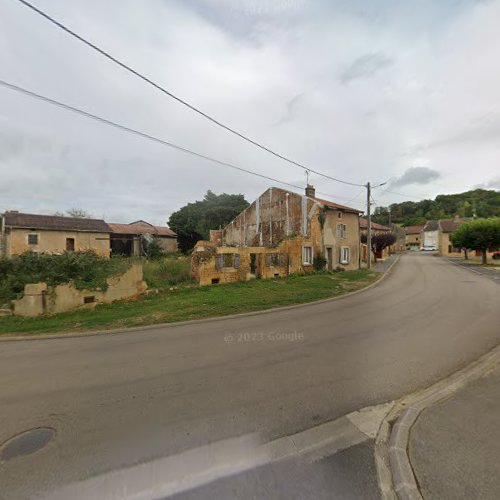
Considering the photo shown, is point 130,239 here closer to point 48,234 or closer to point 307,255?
point 48,234

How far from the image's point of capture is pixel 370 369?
4.70 m

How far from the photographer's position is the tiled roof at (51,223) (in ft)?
83.2

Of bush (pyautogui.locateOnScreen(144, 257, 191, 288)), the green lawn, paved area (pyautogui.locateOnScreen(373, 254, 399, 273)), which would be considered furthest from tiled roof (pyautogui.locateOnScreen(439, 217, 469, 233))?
bush (pyautogui.locateOnScreen(144, 257, 191, 288))

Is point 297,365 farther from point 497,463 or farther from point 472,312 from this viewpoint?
point 472,312

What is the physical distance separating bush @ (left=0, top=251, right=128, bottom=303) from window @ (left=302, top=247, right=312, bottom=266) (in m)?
13.1

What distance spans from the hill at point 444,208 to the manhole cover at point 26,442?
78.7m

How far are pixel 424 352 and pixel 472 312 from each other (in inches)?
193

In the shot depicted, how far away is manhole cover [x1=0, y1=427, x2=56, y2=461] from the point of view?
2.90m

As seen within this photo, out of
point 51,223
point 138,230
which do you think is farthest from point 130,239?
point 51,223

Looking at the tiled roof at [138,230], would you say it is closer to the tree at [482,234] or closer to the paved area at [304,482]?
the paved area at [304,482]

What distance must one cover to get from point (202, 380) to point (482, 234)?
109ft

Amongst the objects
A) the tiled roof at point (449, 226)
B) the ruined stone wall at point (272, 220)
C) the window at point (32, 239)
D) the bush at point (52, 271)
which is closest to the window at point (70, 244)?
the window at point (32, 239)

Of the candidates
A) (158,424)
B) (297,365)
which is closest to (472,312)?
(297,365)

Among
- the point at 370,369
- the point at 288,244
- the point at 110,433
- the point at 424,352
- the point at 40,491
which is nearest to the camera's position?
the point at 40,491
